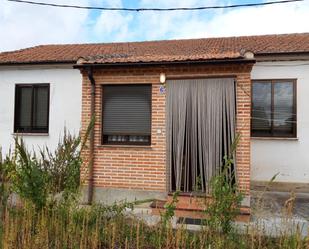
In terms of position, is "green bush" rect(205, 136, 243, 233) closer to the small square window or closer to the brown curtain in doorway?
the brown curtain in doorway

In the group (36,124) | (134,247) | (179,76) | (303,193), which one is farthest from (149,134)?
(36,124)

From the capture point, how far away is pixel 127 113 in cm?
779

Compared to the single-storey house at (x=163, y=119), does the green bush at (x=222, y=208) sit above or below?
below

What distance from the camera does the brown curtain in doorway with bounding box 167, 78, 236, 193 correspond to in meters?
7.16

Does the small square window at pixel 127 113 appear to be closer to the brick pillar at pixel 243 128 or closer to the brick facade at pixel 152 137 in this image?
the brick facade at pixel 152 137

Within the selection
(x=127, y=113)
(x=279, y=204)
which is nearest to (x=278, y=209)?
(x=279, y=204)

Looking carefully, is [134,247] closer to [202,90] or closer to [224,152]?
[224,152]

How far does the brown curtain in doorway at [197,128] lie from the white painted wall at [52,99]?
524cm

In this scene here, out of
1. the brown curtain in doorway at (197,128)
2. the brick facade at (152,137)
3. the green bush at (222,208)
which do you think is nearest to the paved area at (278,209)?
the brick facade at (152,137)

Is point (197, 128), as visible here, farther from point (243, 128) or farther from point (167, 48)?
point (167, 48)

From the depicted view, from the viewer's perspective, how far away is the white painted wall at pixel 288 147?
32.8ft

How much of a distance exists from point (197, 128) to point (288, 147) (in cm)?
427

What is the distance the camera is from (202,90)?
730 centimetres

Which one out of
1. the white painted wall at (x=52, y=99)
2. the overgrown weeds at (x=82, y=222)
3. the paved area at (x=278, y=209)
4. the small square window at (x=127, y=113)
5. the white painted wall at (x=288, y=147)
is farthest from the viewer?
the white painted wall at (x=52, y=99)
